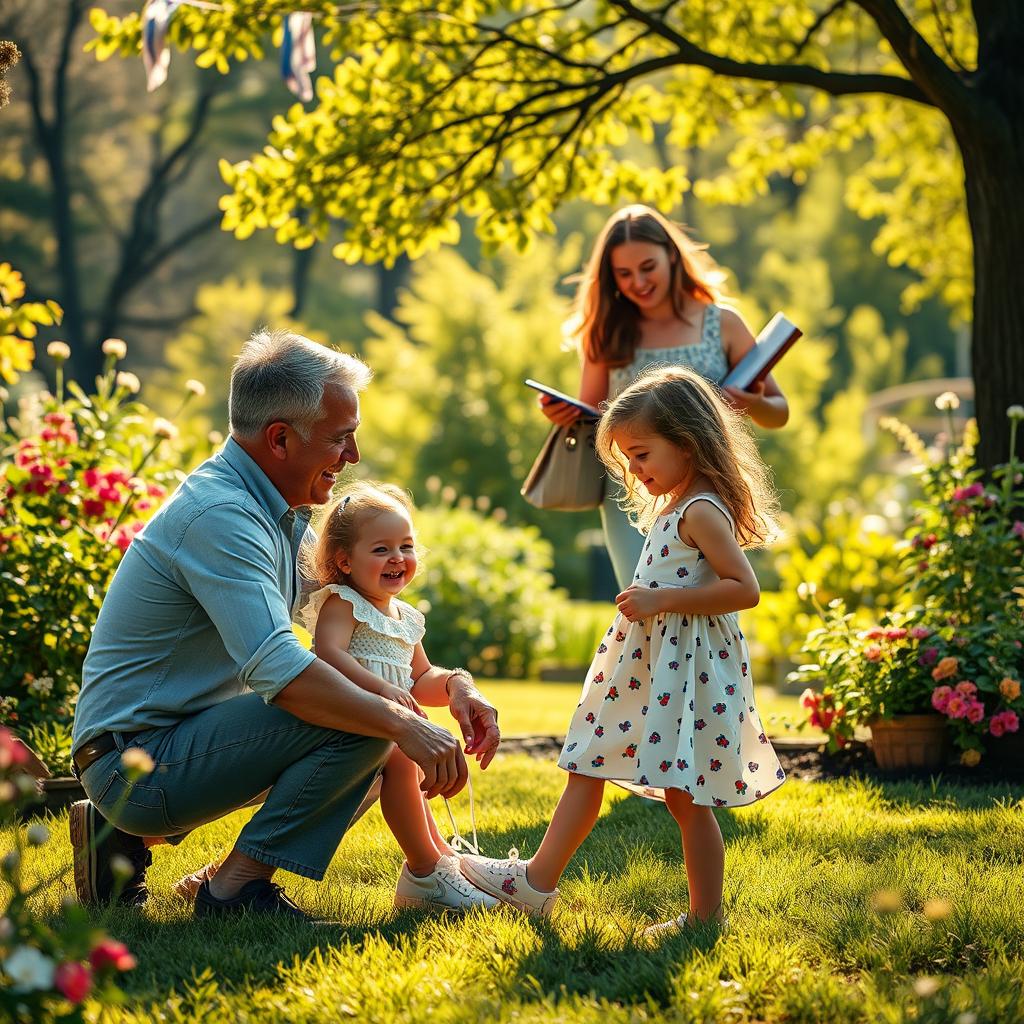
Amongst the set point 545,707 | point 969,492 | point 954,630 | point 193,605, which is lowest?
point 545,707

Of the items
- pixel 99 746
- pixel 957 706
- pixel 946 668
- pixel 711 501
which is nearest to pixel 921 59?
pixel 946 668

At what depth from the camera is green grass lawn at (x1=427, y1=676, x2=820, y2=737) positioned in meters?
6.34

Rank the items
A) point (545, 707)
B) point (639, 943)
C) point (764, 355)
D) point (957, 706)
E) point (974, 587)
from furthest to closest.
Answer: point (545, 707), point (974, 587), point (957, 706), point (764, 355), point (639, 943)

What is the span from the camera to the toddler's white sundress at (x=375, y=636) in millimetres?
3369

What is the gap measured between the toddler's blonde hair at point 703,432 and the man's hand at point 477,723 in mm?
704

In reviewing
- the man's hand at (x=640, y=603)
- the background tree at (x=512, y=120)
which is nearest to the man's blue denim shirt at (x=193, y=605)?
the man's hand at (x=640, y=603)

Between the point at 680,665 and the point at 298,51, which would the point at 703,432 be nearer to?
the point at 680,665

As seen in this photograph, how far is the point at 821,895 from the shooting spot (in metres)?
3.24

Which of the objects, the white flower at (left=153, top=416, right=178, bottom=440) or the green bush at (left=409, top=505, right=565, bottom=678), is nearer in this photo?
the white flower at (left=153, top=416, right=178, bottom=440)

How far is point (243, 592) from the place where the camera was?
302cm

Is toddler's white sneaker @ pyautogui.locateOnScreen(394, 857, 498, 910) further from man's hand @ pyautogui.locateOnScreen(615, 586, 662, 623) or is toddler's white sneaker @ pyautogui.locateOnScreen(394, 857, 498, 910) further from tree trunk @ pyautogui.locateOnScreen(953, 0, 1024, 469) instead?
tree trunk @ pyautogui.locateOnScreen(953, 0, 1024, 469)

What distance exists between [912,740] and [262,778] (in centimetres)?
275

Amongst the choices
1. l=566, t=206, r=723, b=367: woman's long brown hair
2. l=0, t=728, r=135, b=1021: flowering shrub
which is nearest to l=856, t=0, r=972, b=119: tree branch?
l=566, t=206, r=723, b=367: woman's long brown hair

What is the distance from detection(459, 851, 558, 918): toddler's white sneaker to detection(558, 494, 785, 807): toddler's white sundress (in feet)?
0.91
